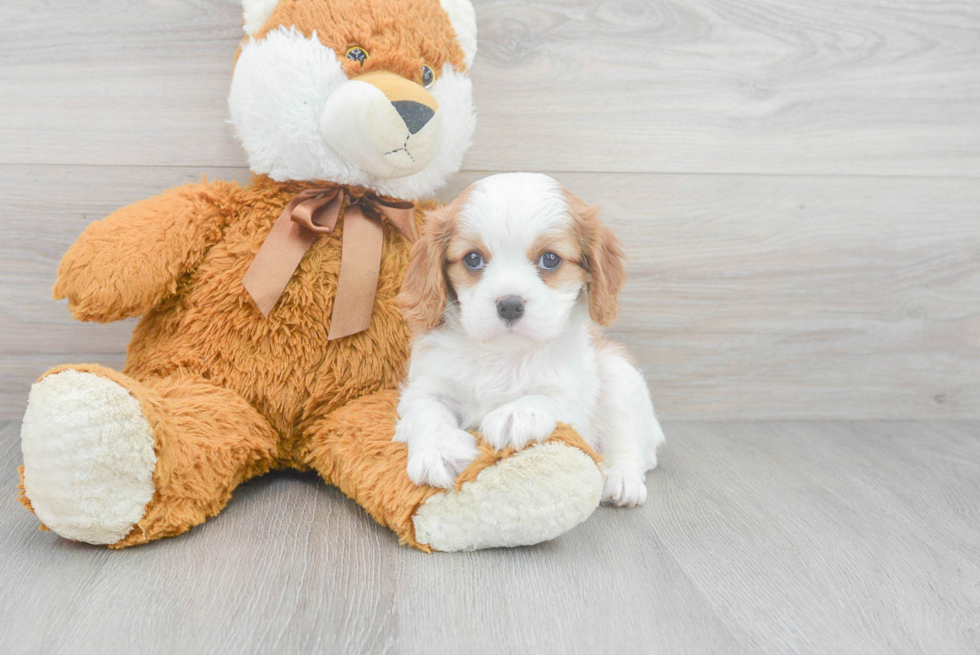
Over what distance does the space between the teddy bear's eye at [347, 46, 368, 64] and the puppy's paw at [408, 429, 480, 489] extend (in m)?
0.72

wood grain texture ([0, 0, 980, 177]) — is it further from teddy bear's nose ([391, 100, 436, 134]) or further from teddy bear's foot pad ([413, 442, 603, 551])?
teddy bear's foot pad ([413, 442, 603, 551])

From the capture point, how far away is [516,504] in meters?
1.15

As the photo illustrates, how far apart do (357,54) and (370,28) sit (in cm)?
5

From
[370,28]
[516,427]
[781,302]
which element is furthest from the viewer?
[781,302]

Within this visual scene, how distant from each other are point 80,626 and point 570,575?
0.66 m

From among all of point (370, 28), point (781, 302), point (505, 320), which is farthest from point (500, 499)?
point (781, 302)

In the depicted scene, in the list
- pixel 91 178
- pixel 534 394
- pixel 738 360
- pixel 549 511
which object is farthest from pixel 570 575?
pixel 91 178

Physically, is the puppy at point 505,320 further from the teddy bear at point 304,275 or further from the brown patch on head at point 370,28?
the brown patch on head at point 370,28

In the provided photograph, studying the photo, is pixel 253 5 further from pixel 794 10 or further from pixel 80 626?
pixel 794 10

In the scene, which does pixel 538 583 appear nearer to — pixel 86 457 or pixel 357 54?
pixel 86 457

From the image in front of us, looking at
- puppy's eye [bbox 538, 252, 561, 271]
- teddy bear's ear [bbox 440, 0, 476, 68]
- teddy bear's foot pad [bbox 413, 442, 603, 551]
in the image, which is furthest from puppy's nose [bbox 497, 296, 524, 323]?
teddy bear's ear [bbox 440, 0, 476, 68]

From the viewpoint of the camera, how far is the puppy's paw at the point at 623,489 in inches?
56.6

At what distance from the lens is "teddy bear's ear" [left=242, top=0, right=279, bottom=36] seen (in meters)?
1.46

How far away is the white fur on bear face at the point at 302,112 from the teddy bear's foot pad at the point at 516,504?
626 millimetres
